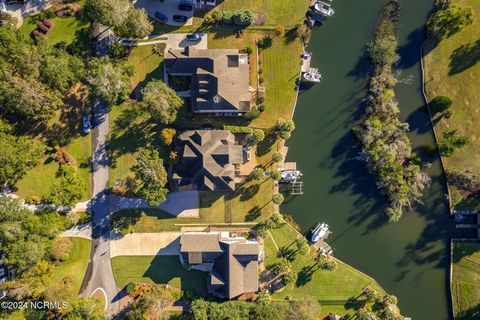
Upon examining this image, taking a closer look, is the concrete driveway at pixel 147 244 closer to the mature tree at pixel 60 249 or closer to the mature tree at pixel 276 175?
the mature tree at pixel 60 249

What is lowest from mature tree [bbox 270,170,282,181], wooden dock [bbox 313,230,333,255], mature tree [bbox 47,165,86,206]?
wooden dock [bbox 313,230,333,255]

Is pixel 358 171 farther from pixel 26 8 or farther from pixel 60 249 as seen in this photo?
pixel 26 8

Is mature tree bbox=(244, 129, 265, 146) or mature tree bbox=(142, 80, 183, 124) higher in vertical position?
mature tree bbox=(142, 80, 183, 124)

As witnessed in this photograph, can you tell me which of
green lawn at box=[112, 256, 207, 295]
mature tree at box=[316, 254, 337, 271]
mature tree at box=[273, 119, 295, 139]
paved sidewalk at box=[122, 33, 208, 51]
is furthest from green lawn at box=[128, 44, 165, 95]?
mature tree at box=[316, 254, 337, 271]

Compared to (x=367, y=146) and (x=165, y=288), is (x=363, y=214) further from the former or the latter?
(x=165, y=288)

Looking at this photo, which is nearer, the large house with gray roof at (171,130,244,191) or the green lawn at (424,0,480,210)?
the large house with gray roof at (171,130,244,191)

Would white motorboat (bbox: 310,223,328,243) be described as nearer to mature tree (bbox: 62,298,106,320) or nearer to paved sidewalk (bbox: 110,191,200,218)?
paved sidewalk (bbox: 110,191,200,218)
